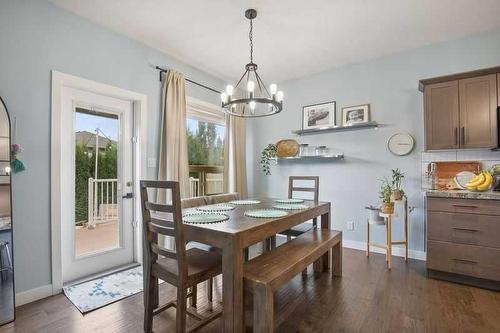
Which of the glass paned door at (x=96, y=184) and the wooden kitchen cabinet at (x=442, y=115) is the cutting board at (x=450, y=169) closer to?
the wooden kitchen cabinet at (x=442, y=115)

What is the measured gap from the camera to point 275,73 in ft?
13.8

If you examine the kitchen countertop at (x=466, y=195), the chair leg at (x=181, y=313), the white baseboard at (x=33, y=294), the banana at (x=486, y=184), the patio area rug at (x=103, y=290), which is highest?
the banana at (x=486, y=184)

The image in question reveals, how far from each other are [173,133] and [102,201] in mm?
1145

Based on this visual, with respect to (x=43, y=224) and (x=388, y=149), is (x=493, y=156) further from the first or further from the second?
(x=43, y=224)

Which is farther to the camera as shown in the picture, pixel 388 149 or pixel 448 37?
pixel 388 149

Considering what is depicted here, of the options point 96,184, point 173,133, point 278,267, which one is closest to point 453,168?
point 278,267

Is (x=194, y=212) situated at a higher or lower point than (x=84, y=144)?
lower

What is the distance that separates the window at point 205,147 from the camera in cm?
399

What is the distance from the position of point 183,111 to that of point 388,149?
284 centimetres

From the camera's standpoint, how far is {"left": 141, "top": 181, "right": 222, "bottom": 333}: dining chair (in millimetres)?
1619

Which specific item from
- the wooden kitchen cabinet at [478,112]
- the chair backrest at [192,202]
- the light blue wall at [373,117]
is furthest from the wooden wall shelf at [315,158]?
the chair backrest at [192,202]

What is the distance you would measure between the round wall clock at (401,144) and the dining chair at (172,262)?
2793mm

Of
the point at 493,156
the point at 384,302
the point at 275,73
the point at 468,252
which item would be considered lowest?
the point at 384,302

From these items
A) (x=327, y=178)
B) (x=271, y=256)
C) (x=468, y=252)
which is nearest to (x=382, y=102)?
(x=327, y=178)
